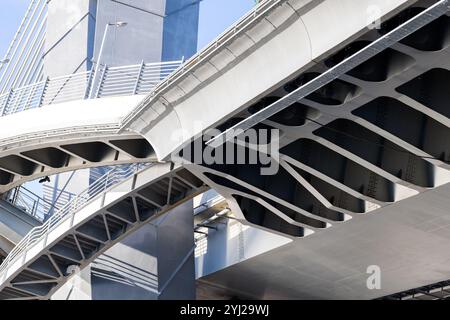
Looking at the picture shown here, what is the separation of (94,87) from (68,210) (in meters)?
5.29

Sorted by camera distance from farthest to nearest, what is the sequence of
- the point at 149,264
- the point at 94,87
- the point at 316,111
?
the point at 149,264
the point at 94,87
the point at 316,111

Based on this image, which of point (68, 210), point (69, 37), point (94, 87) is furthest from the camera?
point (69, 37)

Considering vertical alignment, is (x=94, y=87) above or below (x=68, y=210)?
above

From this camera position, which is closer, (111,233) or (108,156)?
(108,156)

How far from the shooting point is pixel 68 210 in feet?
120

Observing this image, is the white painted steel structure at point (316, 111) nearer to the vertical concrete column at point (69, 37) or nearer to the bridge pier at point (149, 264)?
the bridge pier at point (149, 264)

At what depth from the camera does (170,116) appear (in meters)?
27.6

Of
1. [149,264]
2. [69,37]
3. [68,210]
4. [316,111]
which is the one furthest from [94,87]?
[69,37]

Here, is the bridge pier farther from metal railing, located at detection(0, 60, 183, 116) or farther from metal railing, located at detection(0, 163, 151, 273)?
metal railing, located at detection(0, 60, 183, 116)

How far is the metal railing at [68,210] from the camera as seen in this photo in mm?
34750

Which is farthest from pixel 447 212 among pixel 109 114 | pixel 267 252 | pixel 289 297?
pixel 289 297

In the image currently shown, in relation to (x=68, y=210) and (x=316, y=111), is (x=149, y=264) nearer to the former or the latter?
(x=68, y=210)

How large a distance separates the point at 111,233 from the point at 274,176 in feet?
29.2
